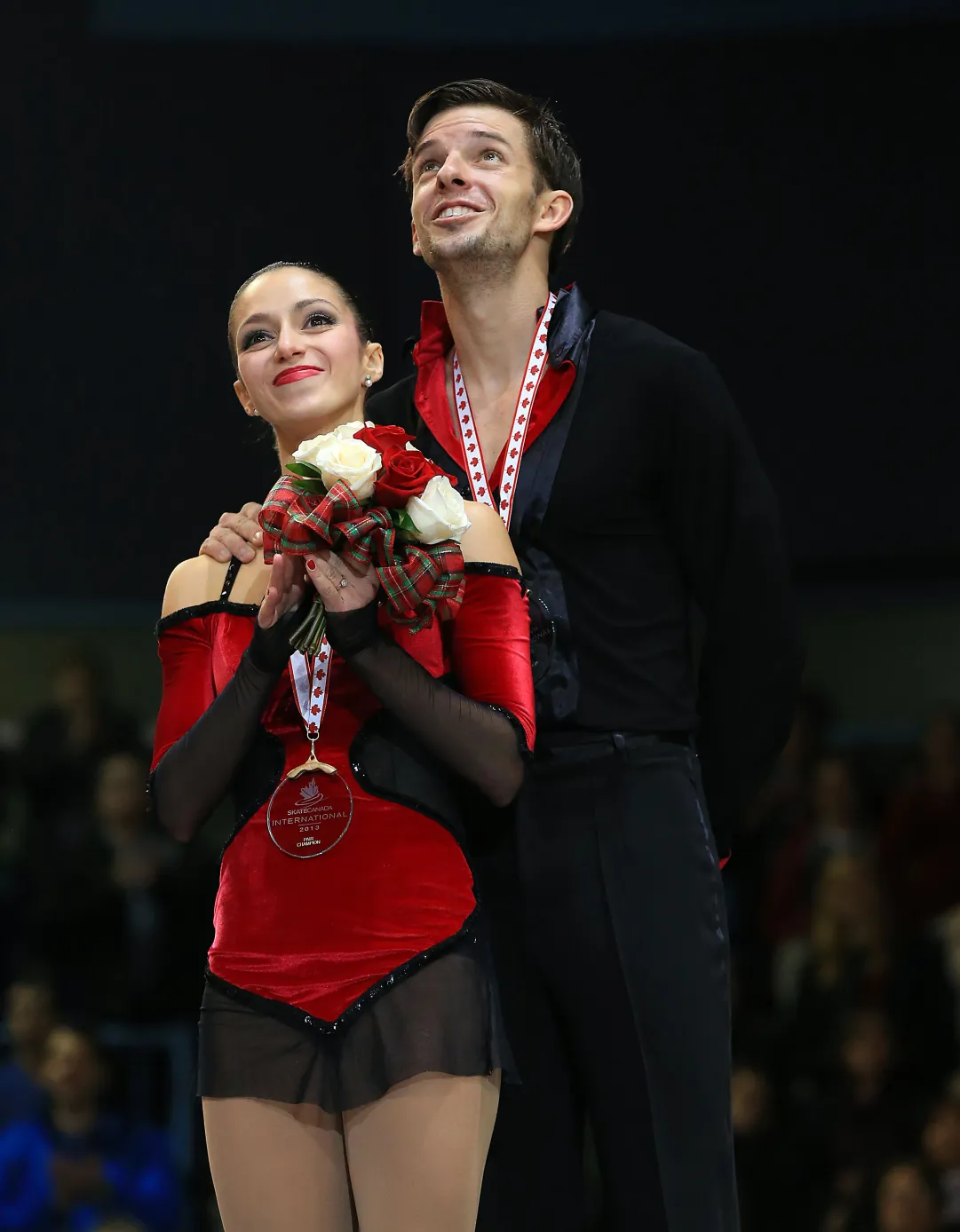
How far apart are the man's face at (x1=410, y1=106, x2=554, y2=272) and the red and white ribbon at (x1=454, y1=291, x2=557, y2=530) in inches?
5.6

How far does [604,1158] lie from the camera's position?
8.81ft

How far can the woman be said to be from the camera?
221 centimetres

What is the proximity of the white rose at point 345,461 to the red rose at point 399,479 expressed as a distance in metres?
0.01

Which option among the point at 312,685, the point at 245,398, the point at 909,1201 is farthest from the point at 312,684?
the point at 909,1201

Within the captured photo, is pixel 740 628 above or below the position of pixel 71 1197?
above

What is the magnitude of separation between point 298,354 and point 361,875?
2.47 feet

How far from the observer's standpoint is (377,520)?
7.39 feet

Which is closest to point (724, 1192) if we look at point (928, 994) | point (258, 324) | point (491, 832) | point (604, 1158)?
point (604, 1158)

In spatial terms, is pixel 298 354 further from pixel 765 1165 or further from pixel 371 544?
pixel 765 1165

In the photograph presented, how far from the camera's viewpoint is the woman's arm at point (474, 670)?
2252 mm

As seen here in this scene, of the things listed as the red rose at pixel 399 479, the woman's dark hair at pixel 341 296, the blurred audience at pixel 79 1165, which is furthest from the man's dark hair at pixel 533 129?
the blurred audience at pixel 79 1165

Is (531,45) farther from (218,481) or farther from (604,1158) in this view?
(604,1158)

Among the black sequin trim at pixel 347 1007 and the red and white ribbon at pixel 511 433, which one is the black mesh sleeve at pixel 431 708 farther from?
the red and white ribbon at pixel 511 433

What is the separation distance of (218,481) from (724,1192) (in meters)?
4.08
